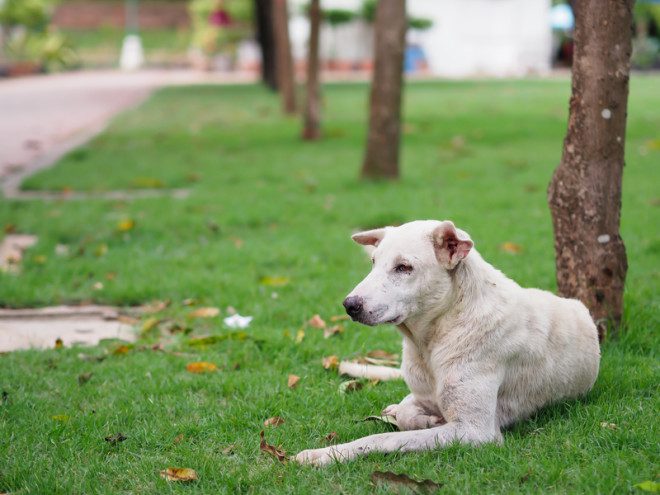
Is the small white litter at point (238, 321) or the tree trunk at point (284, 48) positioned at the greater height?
the tree trunk at point (284, 48)

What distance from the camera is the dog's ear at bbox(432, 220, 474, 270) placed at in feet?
12.3

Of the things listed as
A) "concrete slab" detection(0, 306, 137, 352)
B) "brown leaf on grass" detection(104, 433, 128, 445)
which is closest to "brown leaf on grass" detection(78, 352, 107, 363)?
"concrete slab" detection(0, 306, 137, 352)

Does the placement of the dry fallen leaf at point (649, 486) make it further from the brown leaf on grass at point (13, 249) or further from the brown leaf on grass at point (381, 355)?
the brown leaf on grass at point (13, 249)

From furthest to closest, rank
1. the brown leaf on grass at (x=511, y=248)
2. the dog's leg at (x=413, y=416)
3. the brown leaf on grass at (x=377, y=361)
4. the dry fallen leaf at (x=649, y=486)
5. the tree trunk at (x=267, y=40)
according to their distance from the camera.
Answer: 1. the tree trunk at (x=267, y=40)
2. the brown leaf on grass at (x=511, y=248)
3. the brown leaf on grass at (x=377, y=361)
4. the dog's leg at (x=413, y=416)
5. the dry fallen leaf at (x=649, y=486)

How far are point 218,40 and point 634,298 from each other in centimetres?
4662

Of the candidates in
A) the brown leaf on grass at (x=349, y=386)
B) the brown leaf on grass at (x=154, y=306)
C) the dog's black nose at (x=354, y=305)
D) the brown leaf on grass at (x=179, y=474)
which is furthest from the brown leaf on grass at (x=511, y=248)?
the brown leaf on grass at (x=179, y=474)

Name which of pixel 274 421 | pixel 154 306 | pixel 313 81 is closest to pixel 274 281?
pixel 154 306

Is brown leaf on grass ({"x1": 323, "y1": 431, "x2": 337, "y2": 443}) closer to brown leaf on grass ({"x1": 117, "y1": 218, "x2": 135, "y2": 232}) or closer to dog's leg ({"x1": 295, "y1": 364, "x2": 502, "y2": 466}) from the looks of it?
dog's leg ({"x1": 295, "y1": 364, "x2": 502, "y2": 466})

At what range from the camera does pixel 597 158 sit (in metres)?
4.85

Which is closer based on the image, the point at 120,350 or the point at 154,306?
the point at 120,350

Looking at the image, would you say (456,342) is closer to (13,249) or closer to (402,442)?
(402,442)

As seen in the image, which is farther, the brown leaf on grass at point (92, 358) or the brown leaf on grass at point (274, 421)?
the brown leaf on grass at point (92, 358)

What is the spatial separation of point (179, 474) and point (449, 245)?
1511 mm

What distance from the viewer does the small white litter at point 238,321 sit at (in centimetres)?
566
